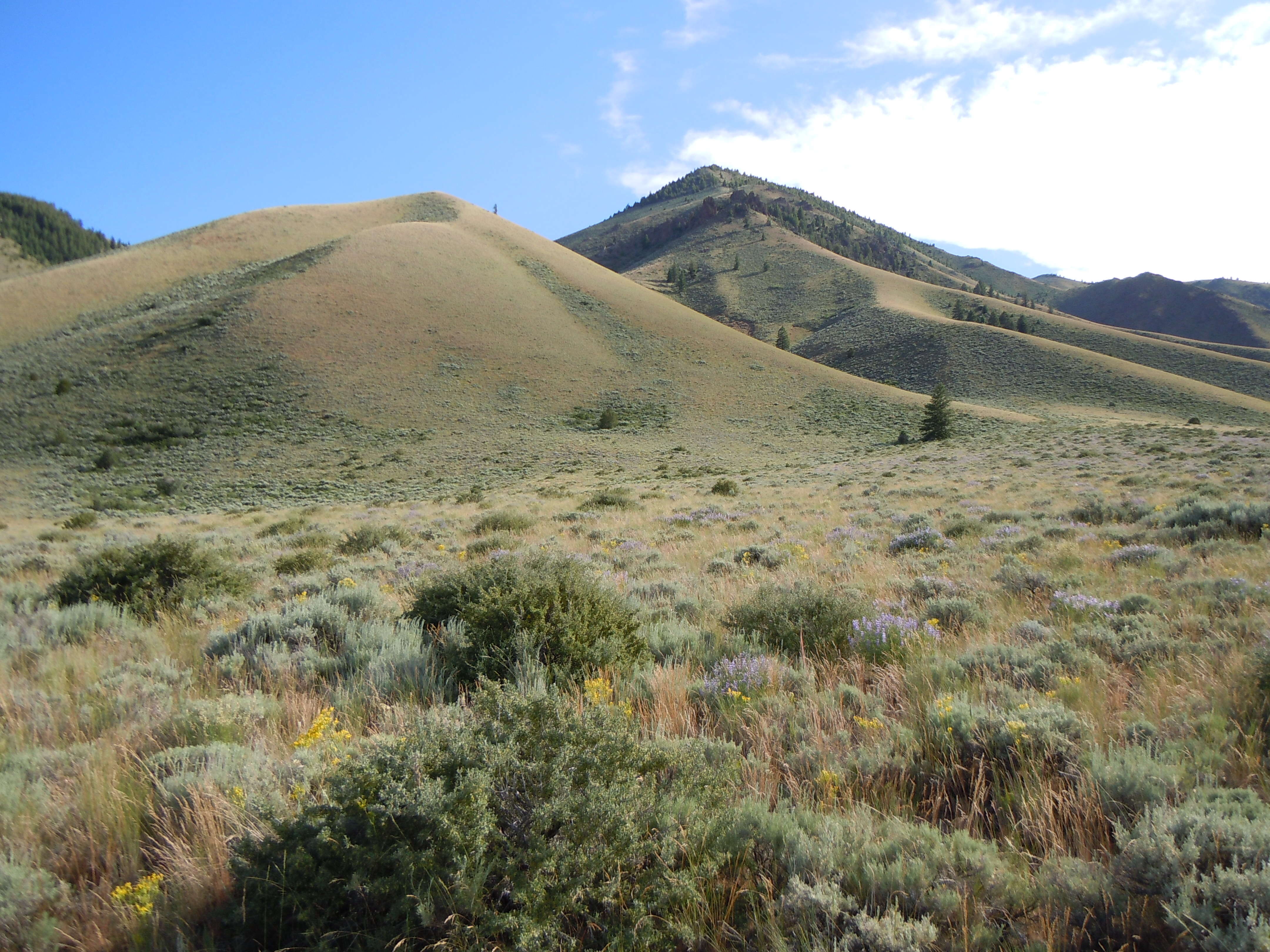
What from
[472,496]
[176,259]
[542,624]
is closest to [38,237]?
[176,259]

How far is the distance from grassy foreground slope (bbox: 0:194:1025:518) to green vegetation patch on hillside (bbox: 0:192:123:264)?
344 ft

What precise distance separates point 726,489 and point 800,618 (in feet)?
50.9

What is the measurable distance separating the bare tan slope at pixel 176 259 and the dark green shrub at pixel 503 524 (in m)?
74.9

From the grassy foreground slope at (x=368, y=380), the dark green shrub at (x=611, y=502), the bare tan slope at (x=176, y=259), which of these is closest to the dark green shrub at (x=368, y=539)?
the dark green shrub at (x=611, y=502)

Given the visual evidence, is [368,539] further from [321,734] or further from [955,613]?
[955,613]

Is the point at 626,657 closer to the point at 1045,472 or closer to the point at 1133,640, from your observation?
the point at 1133,640

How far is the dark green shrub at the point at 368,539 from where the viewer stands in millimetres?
10742

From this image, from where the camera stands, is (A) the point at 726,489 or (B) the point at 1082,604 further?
(A) the point at 726,489

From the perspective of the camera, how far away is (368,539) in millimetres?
11148

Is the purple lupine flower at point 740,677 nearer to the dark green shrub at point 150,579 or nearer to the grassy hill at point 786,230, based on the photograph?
the dark green shrub at point 150,579

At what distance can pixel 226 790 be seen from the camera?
2.50 metres

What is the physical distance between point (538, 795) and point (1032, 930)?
5.27 ft

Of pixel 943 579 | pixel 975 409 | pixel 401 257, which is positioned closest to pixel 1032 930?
pixel 943 579

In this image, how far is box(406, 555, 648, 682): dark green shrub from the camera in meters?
3.93
